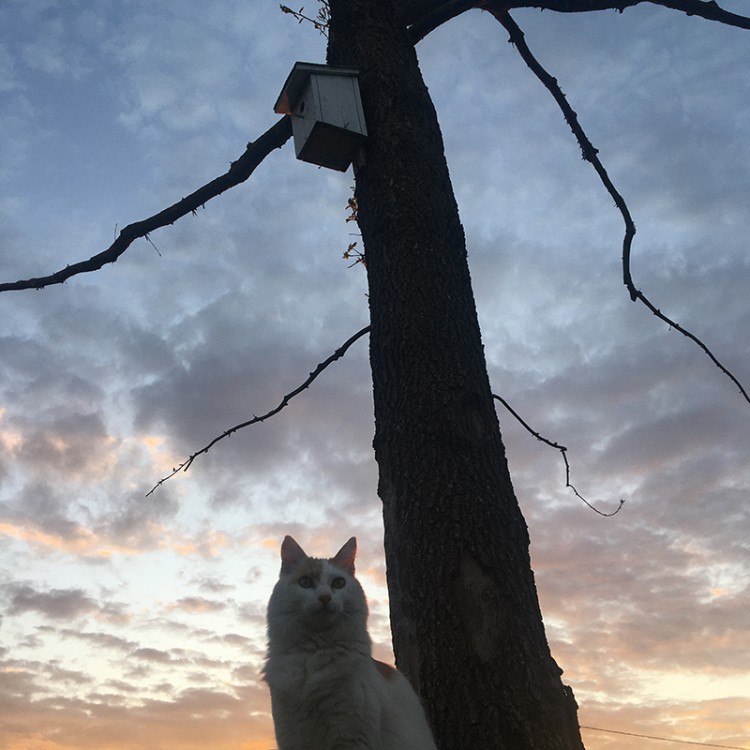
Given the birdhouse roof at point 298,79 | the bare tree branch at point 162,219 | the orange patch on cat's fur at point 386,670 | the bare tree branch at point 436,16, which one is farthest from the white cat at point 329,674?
the bare tree branch at point 436,16

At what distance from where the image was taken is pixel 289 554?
3.59 m

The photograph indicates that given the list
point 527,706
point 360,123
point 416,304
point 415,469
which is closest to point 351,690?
point 527,706

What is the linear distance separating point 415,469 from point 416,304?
→ 0.90 m

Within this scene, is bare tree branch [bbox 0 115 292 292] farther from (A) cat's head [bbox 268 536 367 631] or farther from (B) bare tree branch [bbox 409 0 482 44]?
(A) cat's head [bbox 268 536 367 631]

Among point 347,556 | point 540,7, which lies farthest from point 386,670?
point 540,7

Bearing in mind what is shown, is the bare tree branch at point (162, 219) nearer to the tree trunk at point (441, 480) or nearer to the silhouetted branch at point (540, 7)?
the tree trunk at point (441, 480)

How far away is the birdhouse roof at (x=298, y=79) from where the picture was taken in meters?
4.68

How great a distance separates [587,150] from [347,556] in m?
3.26

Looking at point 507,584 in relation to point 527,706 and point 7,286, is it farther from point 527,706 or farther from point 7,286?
point 7,286

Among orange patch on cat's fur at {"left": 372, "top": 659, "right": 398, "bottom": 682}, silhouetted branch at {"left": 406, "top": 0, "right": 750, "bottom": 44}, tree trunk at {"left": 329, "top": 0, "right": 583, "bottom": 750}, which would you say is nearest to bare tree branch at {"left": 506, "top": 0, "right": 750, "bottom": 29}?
silhouetted branch at {"left": 406, "top": 0, "right": 750, "bottom": 44}

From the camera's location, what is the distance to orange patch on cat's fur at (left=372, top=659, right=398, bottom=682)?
3074mm

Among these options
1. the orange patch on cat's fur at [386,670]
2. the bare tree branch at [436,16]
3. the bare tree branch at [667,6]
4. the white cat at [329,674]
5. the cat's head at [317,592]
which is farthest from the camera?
the bare tree branch at [667,6]

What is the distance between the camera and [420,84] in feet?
15.5

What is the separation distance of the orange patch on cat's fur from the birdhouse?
3022 mm
